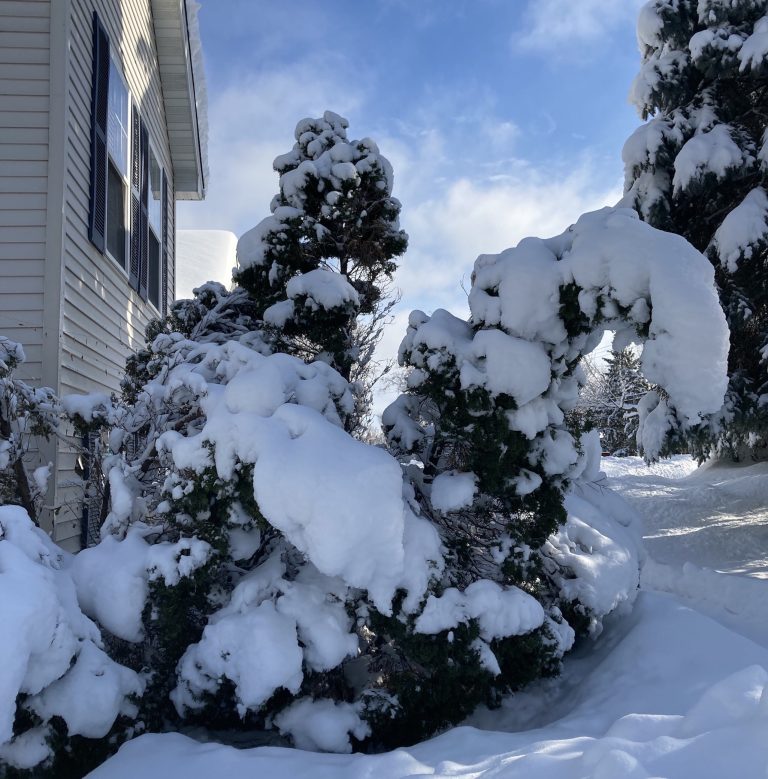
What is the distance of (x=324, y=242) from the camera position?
206 inches

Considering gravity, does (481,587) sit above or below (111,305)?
below

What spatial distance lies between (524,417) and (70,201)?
14.3ft

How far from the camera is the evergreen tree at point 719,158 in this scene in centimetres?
688

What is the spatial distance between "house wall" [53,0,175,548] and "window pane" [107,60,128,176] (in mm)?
275

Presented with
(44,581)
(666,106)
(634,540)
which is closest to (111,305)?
(44,581)

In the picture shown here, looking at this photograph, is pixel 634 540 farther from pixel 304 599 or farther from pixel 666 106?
pixel 666 106

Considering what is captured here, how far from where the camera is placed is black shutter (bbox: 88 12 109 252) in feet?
19.7

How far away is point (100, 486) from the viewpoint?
185 inches

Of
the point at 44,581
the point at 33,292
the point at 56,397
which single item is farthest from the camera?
the point at 33,292

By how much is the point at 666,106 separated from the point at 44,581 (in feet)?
28.3

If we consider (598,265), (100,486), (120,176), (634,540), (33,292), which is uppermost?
(120,176)

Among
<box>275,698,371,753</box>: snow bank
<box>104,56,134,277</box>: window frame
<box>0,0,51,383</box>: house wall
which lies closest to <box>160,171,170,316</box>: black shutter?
<box>104,56,134,277</box>: window frame

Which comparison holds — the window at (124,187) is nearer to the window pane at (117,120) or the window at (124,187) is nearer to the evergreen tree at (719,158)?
the window pane at (117,120)

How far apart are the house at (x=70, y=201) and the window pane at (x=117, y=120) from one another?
1 cm
